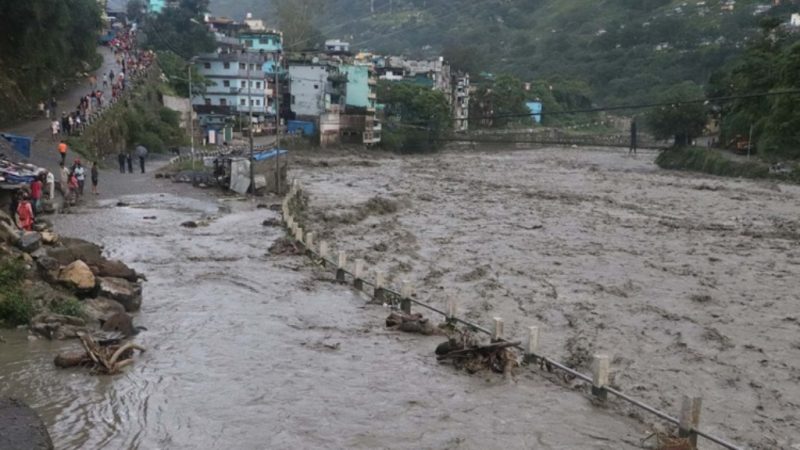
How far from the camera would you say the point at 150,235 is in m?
25.3

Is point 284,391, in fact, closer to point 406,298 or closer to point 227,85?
point 406,298

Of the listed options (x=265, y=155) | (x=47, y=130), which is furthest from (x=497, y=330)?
(x=47, y=130)

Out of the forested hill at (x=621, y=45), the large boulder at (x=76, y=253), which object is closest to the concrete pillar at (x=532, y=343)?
the large boulder at (x=76, y=253)

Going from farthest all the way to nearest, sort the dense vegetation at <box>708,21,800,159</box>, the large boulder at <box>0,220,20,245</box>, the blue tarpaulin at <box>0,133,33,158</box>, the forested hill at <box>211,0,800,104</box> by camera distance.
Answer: the forested hill at <box>211,0,800,104</box>, the dense vegetation at <box>708,21,800,159</box>, the blue tarpaulin at <box>0,133,33,158</box>, the large boulder at <box>0,220,20,245</box>

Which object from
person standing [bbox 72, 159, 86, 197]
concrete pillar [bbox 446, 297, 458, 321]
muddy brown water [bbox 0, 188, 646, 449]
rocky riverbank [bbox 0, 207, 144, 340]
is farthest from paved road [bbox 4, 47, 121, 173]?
concrete pillar [bbox 446, 297, 458, 321]

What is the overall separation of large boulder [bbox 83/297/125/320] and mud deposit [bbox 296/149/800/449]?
8593mm

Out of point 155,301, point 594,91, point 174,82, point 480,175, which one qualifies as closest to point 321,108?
point 174,82

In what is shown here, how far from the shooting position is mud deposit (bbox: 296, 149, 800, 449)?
575 inches

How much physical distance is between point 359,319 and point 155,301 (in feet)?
16.2

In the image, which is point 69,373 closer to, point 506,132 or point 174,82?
point 174,82

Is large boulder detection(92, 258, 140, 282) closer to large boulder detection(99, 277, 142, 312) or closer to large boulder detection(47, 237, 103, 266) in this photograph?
large boulder detection(47, 237, 103, 266)

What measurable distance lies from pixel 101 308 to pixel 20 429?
6738 mm

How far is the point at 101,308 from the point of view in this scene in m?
14.8

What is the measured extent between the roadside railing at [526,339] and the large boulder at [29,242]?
26.4 ft
